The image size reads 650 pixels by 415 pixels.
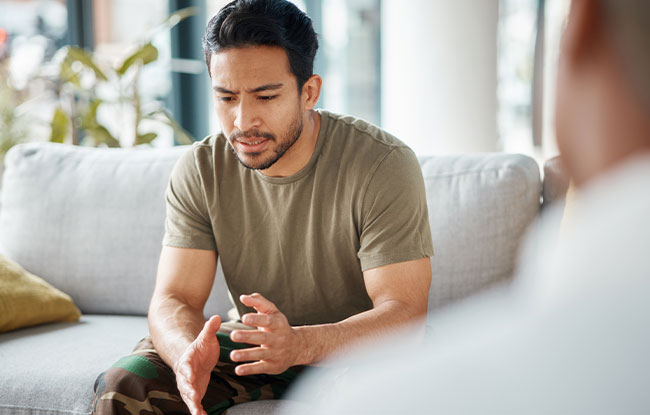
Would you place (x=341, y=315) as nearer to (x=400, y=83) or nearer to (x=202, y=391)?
(x=202, y=391)

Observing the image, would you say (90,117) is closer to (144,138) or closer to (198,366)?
(144,138)

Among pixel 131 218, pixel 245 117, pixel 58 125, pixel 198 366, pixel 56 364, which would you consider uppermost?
pixel 245 117

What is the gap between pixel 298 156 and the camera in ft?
5.30

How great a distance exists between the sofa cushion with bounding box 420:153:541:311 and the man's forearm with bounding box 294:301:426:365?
38 centimetres

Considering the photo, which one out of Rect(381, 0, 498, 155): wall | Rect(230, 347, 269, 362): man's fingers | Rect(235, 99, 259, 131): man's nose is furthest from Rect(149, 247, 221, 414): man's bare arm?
Rect(381, 0, 498, 155): wall

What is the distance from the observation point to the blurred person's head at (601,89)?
1.71ft

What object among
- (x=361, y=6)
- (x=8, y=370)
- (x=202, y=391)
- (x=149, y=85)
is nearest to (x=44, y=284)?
(x=8, y=370)

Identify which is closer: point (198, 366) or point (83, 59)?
point (198, 366)

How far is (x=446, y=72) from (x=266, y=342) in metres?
2.20

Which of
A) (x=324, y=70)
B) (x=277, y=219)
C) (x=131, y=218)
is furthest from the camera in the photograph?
(x=324, y=70)

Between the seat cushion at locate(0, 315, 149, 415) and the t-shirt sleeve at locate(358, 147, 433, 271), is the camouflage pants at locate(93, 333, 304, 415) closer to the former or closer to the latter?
the seat cushion at locate(0, 315, 149, 415)

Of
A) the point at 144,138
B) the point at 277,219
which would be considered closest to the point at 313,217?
the point at 277,219

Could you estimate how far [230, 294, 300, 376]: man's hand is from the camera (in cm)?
119

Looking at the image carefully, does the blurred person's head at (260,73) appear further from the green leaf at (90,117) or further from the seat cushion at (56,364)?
the green leaf at (90,117)
